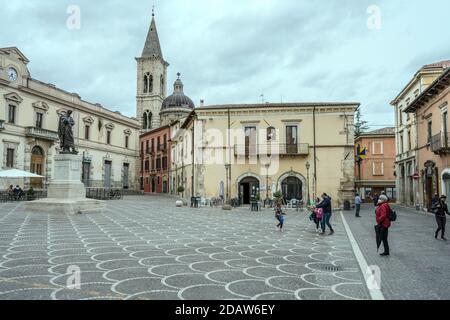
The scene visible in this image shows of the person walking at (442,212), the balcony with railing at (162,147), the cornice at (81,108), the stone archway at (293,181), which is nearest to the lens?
the person walking at (442,212)

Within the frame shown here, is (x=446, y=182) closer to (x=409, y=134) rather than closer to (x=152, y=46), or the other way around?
(x=409, y=134)

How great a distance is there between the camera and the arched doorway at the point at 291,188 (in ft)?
97.2

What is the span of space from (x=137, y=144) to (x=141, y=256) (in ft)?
154

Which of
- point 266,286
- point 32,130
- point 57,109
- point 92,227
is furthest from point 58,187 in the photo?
point 57,109

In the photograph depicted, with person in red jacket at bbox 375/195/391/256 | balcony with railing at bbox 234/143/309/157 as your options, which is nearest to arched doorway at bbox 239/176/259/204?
balcony with railing at bbox 234/143/309/157

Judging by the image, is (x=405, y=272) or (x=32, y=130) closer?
(x=405, y=272)

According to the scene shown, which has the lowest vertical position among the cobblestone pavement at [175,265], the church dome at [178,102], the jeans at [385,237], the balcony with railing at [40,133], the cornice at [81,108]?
the cobblestone pavement at [175,265]

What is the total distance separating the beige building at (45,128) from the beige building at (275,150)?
16.1m

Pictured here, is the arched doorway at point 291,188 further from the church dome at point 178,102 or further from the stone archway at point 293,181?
the church dome at point 178,102

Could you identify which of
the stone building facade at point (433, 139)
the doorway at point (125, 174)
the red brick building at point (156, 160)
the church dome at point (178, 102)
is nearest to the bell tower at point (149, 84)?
the church dome at point (178, 102)

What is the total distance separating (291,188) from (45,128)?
25.2 m

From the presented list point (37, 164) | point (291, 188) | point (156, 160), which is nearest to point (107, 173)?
point (156, 160)
